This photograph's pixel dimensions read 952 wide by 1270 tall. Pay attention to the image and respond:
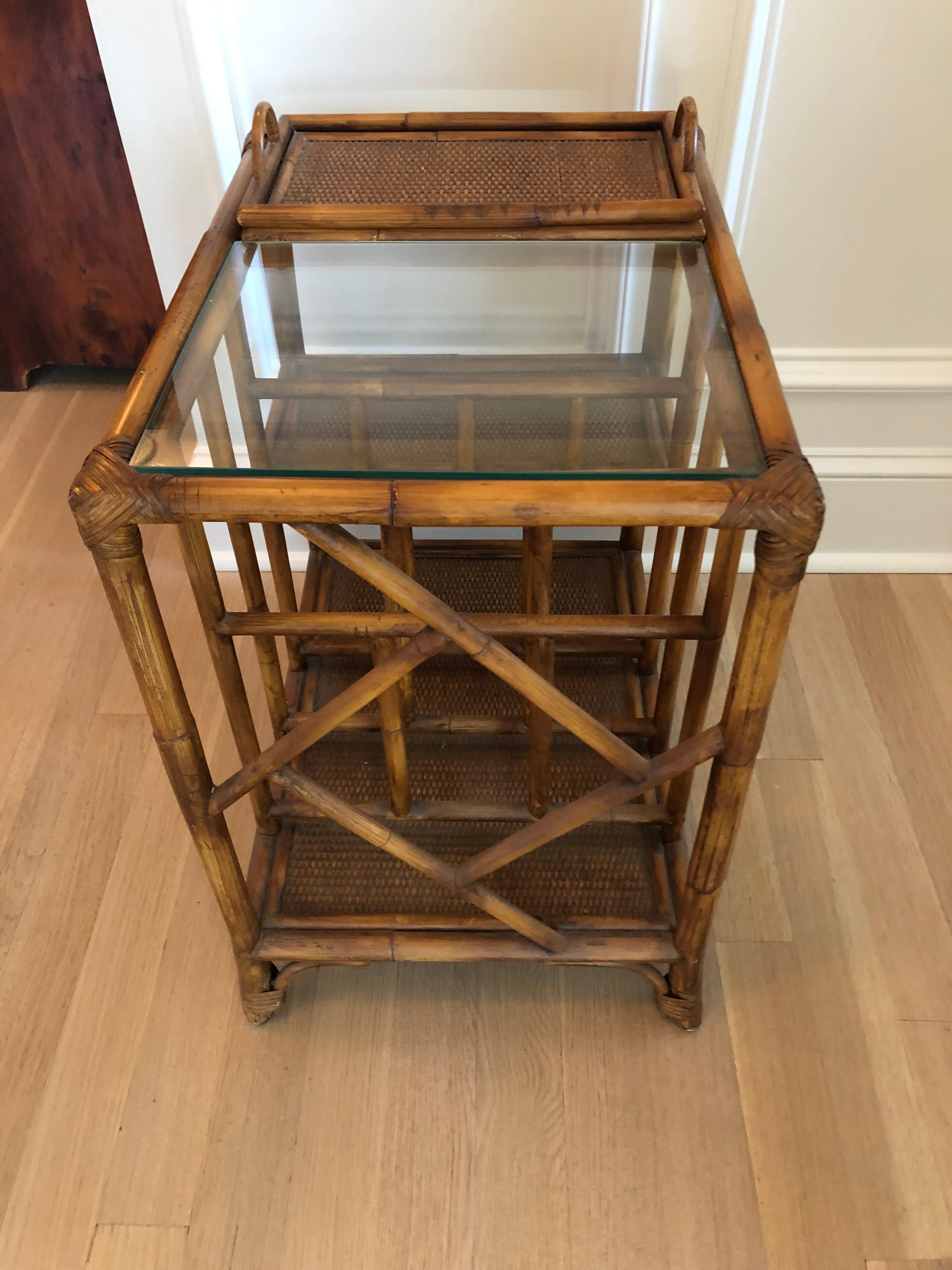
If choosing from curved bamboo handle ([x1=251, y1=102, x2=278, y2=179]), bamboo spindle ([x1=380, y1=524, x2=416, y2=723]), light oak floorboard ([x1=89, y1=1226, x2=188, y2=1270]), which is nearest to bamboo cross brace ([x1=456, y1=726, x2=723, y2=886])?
bamboo spindle ([x1=380, y1=524, x2=416, y2=723])

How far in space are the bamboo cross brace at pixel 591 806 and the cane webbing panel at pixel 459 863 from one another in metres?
0.12

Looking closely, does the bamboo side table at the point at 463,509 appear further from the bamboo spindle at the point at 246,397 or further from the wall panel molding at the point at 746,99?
the wall panel molding at the point at 746,99

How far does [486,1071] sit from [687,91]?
1239mm

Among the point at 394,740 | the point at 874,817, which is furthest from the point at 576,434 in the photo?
the point at 874,817

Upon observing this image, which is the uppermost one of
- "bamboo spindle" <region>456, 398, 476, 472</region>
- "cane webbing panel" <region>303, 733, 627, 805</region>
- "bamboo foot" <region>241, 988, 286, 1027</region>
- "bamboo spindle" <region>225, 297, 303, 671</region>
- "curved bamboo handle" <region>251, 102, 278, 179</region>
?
"curved bamboo handle" <region>251, 102, 278, 179</region>

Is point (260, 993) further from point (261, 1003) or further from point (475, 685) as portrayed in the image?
point (475, 685)

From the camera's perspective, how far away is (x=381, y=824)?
3.08 feet

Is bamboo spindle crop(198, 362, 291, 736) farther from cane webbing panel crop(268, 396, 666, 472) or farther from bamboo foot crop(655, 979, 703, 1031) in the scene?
bamboo foot crop(655, 979, 703, 1031)

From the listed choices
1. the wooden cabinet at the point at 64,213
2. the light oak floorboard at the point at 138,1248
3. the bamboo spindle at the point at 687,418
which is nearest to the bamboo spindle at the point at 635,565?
the bamboo spindle at the point at 687,418

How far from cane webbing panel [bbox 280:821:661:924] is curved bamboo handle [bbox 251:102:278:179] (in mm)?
737

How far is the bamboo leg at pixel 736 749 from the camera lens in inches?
28.4

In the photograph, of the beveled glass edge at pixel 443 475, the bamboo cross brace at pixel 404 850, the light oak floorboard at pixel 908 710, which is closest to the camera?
the beveled glass edge at pixel 443 475

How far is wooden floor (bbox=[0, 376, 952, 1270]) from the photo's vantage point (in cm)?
97

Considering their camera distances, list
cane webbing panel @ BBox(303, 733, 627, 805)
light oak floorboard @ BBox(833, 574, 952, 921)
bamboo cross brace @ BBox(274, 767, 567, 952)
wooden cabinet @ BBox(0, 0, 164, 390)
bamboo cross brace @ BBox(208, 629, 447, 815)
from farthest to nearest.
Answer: wooden cabinet @ BBox(0, 0, 164, 390) < light oak floorboard @ BBox(833, 574, 952, 921) < cane webbing panel @ BBox(303, 733, 627, 805) < bamboo cross brace @ BBox(274, 767, 567, 952) < bamboo cross brace @ BBox(208, 629, 447, 815)
